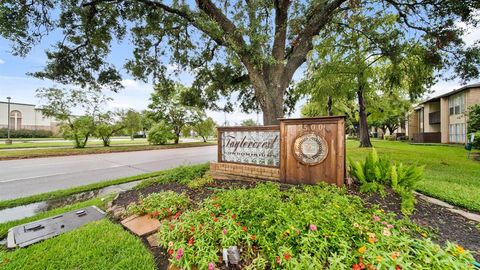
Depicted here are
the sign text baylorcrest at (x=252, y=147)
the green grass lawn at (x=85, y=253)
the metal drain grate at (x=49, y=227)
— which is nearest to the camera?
the green grass lawn at (x=85, y=253)

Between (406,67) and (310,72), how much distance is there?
4941mm

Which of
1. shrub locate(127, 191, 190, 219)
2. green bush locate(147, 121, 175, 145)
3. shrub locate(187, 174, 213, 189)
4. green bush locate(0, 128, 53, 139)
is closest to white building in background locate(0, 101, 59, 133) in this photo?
green bush locate(0, 128, 53, 139)

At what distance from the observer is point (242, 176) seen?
179 inches

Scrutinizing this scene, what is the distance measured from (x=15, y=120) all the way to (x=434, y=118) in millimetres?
70999

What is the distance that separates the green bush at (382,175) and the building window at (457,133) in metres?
22.5

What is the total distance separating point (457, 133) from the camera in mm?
19297

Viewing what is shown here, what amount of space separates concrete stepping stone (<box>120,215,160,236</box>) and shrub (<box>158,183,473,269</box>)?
16.7 inches

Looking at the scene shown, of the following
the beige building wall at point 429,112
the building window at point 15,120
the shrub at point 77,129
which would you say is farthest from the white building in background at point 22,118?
the beige building wall at point 429,112

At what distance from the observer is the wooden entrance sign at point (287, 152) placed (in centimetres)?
353

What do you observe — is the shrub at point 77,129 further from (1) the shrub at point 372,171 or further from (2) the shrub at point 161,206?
(1) the shrub at point 372,171

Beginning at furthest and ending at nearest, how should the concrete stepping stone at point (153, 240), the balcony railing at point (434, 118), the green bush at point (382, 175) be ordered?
1. the balcony railing at point (434, 118)
2. the green bush at point (382, 175)
3. the concrete stepping stone at point (153, 240)

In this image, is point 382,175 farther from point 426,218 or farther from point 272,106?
point 272,106

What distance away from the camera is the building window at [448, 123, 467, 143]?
18.2 m

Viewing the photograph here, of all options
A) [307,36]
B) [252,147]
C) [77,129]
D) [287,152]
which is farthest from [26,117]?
[287,152]
